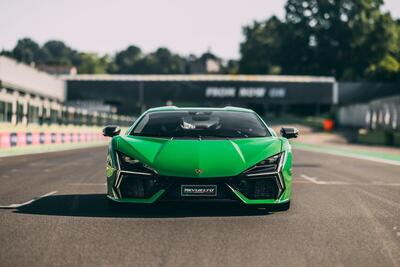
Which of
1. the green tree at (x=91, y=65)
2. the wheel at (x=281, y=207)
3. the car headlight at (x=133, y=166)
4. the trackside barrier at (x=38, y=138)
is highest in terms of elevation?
the green tree at (x=91, y=65)

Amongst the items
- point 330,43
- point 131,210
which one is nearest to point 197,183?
point 131,210

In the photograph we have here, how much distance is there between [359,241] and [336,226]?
2.98 feet

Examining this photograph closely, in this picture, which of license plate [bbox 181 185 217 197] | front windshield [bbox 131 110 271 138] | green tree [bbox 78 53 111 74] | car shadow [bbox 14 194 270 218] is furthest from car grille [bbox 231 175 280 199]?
green tree [bbox 78 53 111 74]

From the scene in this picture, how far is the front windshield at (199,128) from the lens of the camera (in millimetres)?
8375

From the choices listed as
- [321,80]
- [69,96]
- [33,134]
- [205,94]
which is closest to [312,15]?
[321,80]

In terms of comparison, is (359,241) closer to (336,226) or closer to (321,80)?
(336,226)

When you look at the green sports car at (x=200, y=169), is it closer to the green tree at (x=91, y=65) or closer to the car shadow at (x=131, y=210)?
the car shadow at (x=131, y=210)

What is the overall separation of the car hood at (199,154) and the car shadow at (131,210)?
0.61 meters

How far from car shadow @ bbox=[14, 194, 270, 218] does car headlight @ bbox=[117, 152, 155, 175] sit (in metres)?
0.45

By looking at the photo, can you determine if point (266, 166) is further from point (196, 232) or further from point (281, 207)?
point (196, 232)

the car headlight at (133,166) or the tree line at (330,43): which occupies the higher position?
the tree line at (330,43)

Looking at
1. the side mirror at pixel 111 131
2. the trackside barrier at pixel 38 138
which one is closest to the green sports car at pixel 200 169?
the side mirror at pixel 111 131

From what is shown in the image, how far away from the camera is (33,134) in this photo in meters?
27.1

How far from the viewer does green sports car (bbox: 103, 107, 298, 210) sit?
24.1ft
